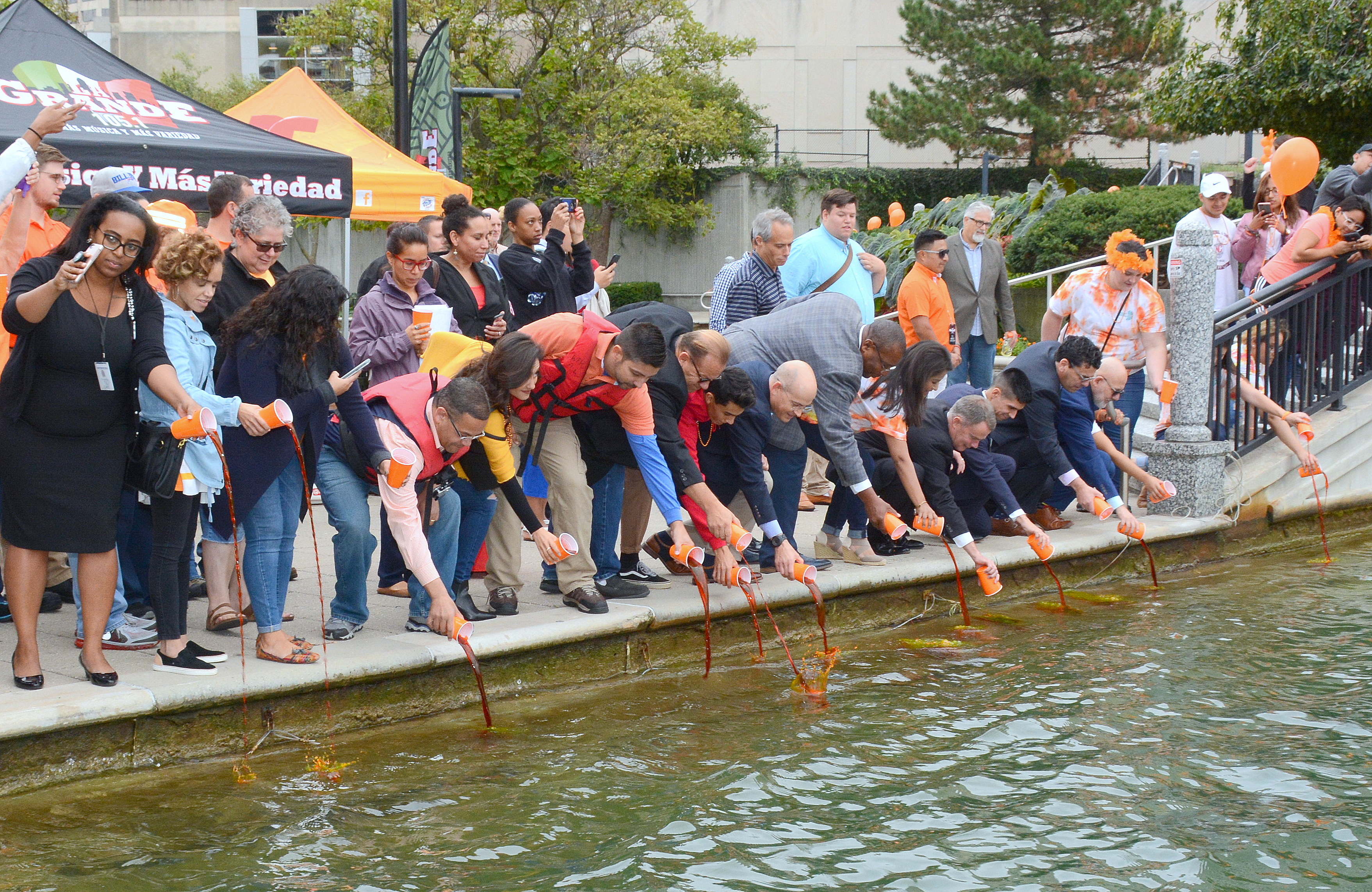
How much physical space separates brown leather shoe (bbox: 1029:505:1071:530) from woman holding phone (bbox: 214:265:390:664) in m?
5.01

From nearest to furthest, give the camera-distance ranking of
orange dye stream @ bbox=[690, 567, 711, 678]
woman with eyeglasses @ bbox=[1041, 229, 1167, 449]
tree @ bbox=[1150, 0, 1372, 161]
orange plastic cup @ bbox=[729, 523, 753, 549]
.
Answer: orange plastic cup @ bbox=[729, 523, 753, 549] → orange dye stream @ bbox=[690, 567, 711, 678] → woman with eyeglasses @ bbox=[1041, 229, 1167, 449] → tree @ bbox=[1150, 0, 1372, 161]

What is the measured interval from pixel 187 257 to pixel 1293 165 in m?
8.31

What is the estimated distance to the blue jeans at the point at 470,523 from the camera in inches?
244

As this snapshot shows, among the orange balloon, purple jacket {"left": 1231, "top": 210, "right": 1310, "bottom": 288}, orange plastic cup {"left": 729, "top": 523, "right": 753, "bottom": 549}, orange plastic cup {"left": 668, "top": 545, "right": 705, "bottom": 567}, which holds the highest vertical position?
the orange balloon

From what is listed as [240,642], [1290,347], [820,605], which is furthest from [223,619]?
[1290,347]

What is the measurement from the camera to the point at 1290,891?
4.15 metres

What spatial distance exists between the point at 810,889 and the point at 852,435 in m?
3.32

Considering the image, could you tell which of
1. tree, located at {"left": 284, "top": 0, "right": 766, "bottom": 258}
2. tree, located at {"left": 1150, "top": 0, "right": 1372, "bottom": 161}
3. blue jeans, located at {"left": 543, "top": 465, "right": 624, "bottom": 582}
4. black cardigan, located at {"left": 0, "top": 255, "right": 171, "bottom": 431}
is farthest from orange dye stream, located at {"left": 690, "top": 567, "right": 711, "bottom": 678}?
tree, located at {"left": 284, "top": 0, "right": 766, "bottom": 258}

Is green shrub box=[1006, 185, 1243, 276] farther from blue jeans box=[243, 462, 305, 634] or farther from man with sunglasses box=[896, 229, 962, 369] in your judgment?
blue jeans box=[243, 462, 305, 634]

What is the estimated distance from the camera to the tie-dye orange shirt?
29.4 ft

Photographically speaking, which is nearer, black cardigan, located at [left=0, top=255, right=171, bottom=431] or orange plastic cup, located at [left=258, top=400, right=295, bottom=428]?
black cardigan, located at [left=0, top=255, right=171, bottom=431]

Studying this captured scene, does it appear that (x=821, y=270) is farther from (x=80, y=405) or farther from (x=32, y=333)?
(x=32, y=333)

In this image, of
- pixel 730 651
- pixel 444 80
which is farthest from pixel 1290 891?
pixel 444 80

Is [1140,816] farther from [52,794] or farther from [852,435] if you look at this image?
[52,794]
